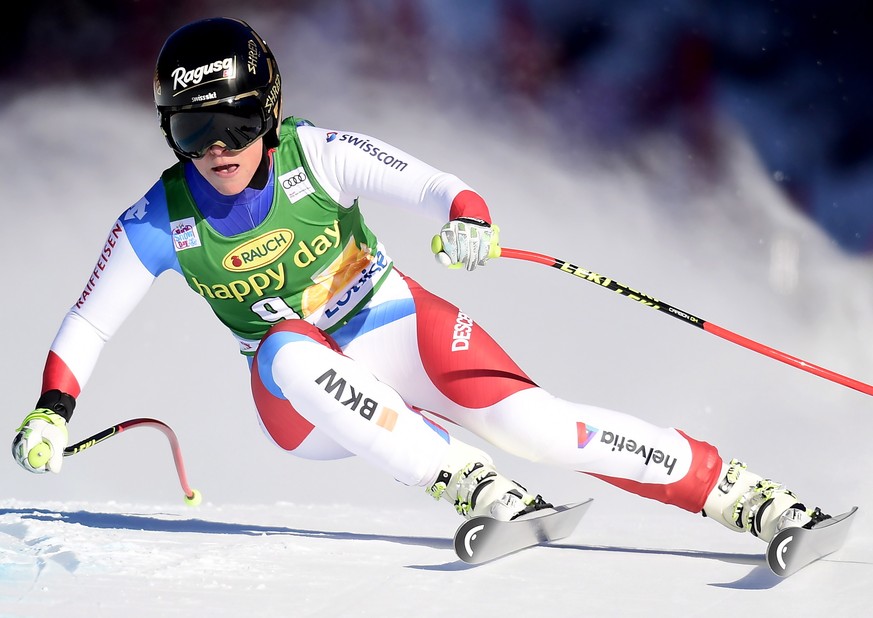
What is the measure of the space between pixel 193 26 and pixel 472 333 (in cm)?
107

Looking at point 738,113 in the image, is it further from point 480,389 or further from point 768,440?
point 480,389

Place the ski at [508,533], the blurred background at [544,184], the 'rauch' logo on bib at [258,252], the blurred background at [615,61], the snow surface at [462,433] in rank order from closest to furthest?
the snow surface at [462,433], the ski at [508,533], the 'rauch' logo on bib at [258,252], the blurred background at [544,184], the blurred background at [615,61]

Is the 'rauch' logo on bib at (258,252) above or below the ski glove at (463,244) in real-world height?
below

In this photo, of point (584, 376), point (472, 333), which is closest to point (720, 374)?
point (584, 376)

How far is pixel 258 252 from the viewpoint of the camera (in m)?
2.86

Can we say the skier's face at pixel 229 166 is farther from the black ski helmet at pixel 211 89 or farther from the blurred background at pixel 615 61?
the blurred background at pixel 615 61

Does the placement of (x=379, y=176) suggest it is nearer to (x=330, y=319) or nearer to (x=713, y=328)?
(x=330, y=319)

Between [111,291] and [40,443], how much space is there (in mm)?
452

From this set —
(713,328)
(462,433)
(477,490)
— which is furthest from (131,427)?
(462,433)

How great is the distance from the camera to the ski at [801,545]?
2453 millimetres

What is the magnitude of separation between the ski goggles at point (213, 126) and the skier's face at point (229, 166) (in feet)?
0.09

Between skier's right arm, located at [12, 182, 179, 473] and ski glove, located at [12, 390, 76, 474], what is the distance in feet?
0.12

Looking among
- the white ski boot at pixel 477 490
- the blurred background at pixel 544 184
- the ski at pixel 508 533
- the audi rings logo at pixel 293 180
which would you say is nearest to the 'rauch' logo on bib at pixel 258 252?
the audi rings logo at pixel 293 180

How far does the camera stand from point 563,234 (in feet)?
19.7
